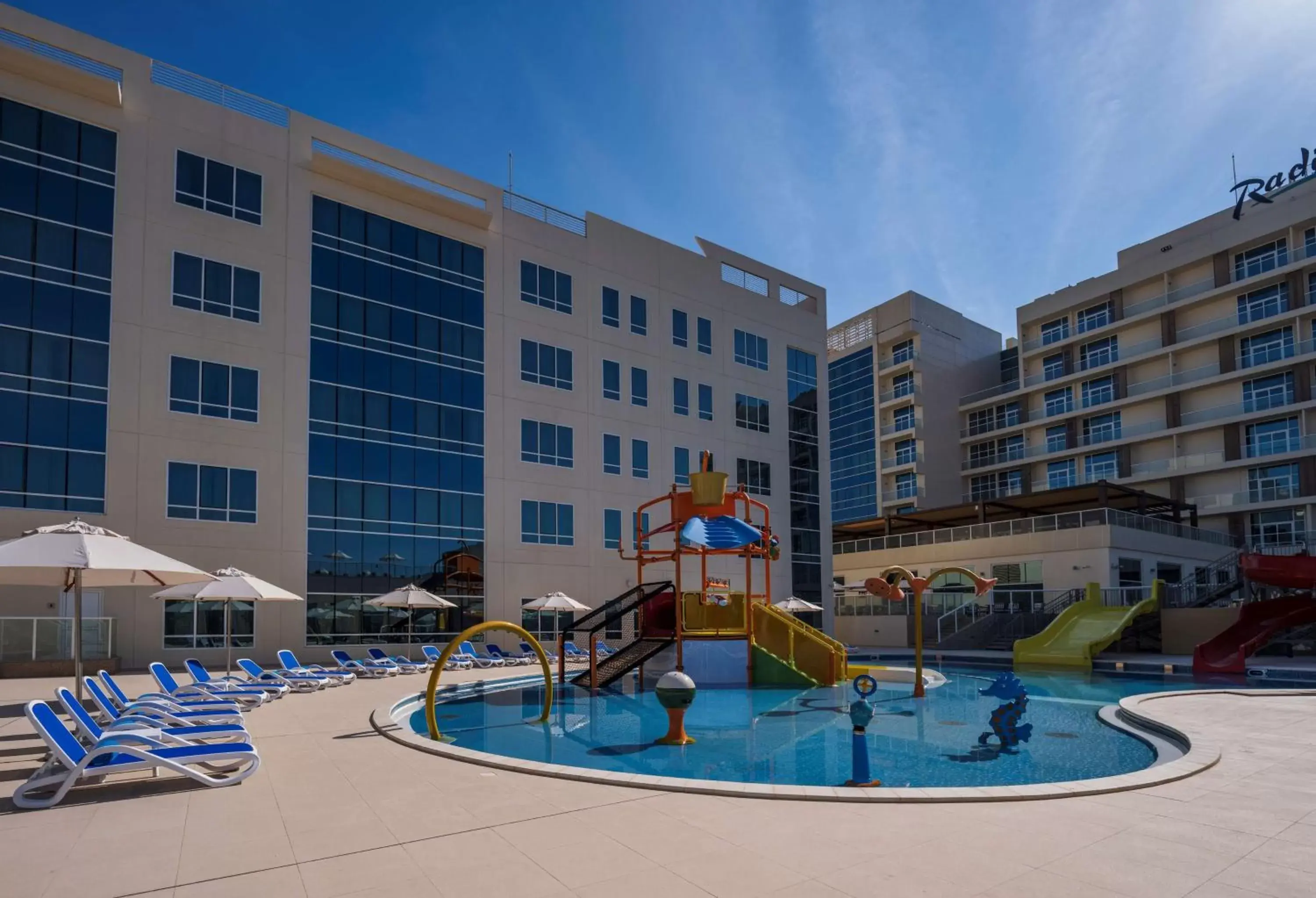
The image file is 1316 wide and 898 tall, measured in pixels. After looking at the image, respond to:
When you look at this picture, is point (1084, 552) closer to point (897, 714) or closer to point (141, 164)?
point (897, 714)

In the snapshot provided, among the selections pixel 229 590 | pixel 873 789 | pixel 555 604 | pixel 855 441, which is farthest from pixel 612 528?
pixel 855 441

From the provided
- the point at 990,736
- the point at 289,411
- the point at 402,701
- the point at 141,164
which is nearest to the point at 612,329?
the point at 289,411

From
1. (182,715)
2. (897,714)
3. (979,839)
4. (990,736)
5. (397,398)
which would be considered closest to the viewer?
(979,839)

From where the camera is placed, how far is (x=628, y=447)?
38312 millimetres

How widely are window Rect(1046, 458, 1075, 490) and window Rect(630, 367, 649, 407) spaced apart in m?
34.8

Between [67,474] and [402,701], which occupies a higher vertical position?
[67,474]

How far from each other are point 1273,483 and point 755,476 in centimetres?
3113

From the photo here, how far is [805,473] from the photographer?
1817 inches

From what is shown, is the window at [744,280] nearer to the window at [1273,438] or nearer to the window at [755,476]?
the window at [755,476]

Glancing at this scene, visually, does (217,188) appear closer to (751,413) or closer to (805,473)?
(751,413)

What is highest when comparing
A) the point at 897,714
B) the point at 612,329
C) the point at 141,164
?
the point at 141,164

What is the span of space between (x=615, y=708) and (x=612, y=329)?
2301 cm

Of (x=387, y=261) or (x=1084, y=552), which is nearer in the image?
(x=387, y=261)

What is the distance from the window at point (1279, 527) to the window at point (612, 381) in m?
37.6
